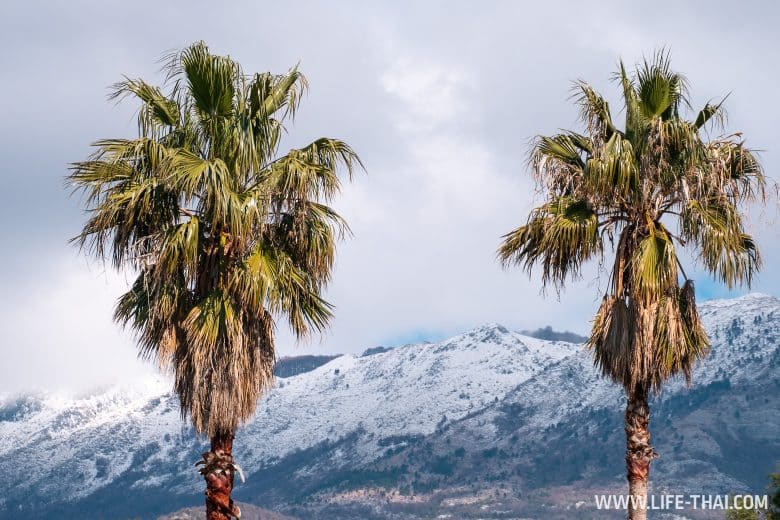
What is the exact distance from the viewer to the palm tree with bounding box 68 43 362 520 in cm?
1752

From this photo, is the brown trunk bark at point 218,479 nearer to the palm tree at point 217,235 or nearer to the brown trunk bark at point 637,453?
the palm tree at point 217,235

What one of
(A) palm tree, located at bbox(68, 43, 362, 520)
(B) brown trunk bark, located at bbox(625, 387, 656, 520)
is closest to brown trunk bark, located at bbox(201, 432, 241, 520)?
(A) palm tree, located at bbox(68, 43, 362, 520)

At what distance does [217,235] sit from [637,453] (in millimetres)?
7490

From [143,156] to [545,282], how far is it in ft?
22.8

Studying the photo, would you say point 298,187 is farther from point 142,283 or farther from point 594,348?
point 594,348

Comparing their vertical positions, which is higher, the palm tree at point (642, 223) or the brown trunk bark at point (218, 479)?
the palm tree at point (642, 223)

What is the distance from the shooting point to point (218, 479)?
56.6ft

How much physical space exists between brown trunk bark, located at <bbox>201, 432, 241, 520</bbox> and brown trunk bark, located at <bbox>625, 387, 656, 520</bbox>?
616cm

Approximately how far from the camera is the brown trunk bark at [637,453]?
690 inches

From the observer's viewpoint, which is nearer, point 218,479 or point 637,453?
point 218,479

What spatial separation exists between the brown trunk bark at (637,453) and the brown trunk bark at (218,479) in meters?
6.16

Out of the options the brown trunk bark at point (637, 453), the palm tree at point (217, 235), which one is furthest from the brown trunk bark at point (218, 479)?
the brown trunk bark at point (637, 453)

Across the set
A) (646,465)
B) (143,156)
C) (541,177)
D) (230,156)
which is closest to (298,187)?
(230,156)

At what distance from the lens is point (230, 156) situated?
1836cm
